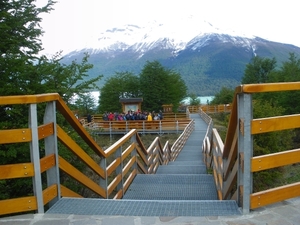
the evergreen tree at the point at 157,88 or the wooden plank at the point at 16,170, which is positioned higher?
the evergreen tree at the point at 157,88

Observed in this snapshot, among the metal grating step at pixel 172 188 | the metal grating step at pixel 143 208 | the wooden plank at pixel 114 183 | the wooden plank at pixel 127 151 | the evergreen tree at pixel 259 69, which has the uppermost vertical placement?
the evergreen tree at pixel 259 69

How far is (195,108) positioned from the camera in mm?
49312

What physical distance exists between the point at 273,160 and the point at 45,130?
2.20 metres

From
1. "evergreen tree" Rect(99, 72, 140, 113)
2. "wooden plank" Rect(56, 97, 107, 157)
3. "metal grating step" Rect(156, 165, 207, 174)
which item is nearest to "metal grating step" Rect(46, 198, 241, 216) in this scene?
"wooden plank" Rect(56, 97, 107, 157)

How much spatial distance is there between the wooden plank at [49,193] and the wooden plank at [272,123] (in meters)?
2.09

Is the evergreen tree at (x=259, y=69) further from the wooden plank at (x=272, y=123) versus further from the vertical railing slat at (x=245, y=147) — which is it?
the vertical railing slat at (x=245, y=147)

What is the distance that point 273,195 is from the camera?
117 inches

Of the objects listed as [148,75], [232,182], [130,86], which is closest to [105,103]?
[130,86]

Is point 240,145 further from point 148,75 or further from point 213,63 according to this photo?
point 213,63

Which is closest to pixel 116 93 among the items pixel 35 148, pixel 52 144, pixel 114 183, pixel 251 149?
pixel 114 183

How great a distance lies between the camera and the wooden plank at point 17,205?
290 cm

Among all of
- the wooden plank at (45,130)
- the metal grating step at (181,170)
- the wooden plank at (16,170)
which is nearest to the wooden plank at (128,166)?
the wooden plank at (45,130)

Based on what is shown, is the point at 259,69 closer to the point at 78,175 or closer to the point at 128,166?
the point at 128,166

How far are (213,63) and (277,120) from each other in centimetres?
20068
